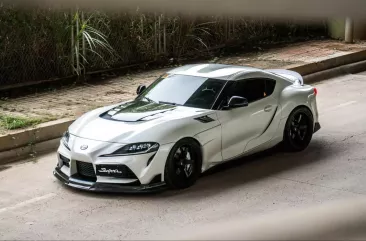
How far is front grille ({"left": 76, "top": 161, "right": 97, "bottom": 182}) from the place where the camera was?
7145 mm

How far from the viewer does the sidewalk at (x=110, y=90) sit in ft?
34.5

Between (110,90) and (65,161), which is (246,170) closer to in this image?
(65,161)

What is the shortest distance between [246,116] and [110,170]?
1.91 metres

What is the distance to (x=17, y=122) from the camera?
9.45 metres

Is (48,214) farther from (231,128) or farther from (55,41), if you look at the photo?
(55,41)

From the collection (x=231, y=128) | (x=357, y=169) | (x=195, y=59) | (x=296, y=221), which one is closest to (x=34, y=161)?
(x=231, y=128)

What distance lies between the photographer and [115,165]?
6.98 meters

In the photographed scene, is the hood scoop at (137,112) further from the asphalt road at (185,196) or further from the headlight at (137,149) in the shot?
the asphalt road at (185,196)

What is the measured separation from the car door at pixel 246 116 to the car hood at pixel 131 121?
0.31 m

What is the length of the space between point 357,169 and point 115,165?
3.15 meters

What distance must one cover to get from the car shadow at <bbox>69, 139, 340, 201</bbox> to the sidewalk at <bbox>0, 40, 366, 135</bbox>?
2979mm

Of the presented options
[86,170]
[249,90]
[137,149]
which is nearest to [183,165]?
[137,149]

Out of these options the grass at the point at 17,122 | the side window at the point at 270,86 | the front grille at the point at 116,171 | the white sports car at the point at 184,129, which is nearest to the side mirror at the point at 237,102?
the white sports car at the point at 184,129

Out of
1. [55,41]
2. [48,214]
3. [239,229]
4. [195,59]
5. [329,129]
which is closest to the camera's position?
[239,229]
